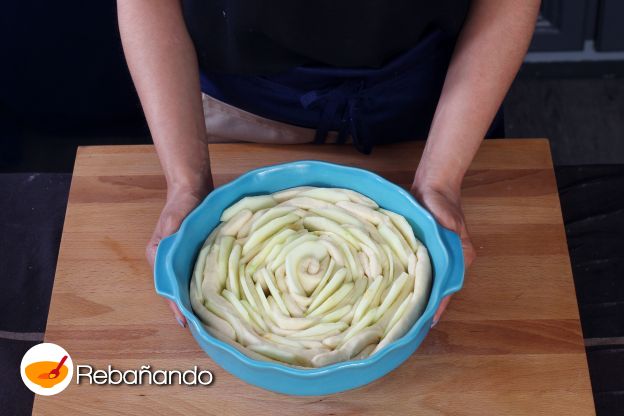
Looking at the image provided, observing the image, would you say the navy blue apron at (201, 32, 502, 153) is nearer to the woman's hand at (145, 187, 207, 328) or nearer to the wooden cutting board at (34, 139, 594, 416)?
the wooden cutting board at (34, 139, 594, 416)

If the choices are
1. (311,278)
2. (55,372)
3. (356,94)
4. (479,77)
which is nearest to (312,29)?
(356,94)

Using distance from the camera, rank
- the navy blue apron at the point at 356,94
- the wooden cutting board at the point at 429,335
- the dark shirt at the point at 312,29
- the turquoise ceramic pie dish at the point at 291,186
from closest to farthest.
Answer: the turquoise ceramic pie dish at the point at 291,186 → the wooden cutting board at the point at 429,335 → the dark shirt at the point at 312,29 → the navy blue apron at the point at 356,94

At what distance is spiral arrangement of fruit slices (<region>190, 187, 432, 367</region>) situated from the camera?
927mm

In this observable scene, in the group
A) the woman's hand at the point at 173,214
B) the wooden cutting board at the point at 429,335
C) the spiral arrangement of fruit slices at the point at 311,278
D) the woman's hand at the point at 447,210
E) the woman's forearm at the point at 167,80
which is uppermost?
the woman's forearm at the point at 167,80

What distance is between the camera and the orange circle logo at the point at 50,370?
105 cm

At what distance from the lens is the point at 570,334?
3.55 feet

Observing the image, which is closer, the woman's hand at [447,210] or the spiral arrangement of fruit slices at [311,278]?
the spiral arrangement of fruit slices at [311,278]

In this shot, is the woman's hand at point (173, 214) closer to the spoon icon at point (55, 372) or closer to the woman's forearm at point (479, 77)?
the spoon icon at point (55, 372)

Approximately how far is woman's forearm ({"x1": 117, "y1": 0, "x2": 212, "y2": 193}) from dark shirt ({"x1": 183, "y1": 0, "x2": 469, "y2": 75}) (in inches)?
1.6

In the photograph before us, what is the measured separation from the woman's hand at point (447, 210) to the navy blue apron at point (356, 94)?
0.67ft

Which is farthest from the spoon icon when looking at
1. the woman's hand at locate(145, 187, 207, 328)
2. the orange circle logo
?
the woman's hand at locate(145, 187, 207, 328)

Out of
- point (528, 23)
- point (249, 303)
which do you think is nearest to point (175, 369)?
point (249, 303)

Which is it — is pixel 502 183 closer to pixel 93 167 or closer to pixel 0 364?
pixel 93 167

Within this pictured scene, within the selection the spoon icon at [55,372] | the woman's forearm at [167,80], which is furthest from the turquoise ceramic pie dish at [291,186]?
the spoon icon at [55,372]
